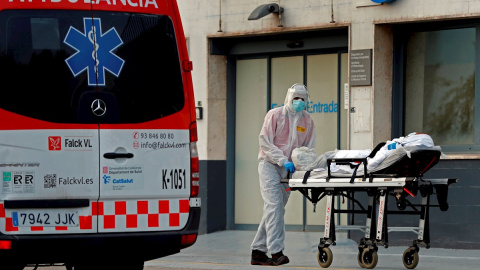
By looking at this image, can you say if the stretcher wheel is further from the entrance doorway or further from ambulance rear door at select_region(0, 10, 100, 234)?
the entrance doorway

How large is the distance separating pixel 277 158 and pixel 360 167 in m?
0.86

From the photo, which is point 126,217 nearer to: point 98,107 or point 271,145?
point 98,107

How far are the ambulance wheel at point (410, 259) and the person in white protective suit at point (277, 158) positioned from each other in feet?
4.01

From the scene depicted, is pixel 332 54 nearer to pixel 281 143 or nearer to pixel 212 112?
pixel 212 112

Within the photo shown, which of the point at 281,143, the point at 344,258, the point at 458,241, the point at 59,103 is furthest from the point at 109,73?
the point at 458,241

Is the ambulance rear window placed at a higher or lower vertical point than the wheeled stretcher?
higher

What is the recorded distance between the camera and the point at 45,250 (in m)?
7.80

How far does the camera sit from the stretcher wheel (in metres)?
10.8

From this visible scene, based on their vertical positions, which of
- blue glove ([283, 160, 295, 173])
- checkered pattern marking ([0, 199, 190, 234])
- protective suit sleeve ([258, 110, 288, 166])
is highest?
protective suit sleeve ([258, 110, 288, 166])

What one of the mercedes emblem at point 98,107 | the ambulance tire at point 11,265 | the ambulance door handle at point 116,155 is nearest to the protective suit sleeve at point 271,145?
the ambulance door handle at point 116,155

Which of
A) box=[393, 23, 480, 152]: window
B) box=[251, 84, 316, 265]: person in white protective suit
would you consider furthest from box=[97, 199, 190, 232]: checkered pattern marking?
box=[393, 23, 480, 152]: window

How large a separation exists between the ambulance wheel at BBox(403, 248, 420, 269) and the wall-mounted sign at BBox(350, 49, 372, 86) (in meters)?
3.84

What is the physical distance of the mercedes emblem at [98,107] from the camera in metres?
7.95

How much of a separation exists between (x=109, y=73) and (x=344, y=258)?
529cm
